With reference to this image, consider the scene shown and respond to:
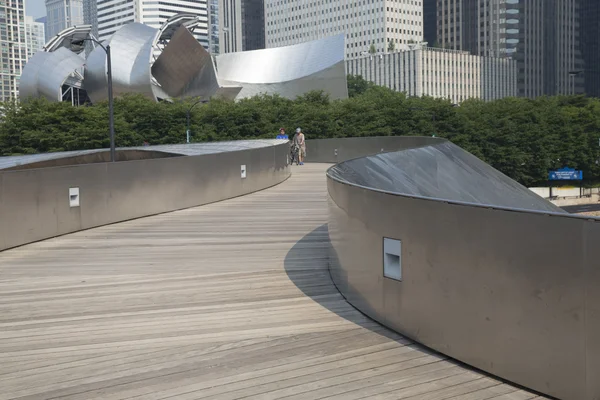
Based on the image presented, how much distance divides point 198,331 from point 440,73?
161726mm

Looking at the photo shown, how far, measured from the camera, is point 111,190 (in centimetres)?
1451

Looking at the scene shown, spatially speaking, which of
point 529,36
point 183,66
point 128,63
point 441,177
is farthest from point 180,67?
point 529,36

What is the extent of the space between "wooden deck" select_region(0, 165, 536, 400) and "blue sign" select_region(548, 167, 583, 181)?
82552 mm

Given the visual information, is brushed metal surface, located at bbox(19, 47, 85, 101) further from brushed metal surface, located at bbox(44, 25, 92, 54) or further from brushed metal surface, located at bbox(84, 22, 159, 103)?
brushed metal surface, located at bbox(84, 22, 159, 103)

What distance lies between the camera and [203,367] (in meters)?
5.72

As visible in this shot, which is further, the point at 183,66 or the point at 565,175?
the point at 183,66

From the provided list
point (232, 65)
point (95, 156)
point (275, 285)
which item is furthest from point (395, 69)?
point (275, 285)

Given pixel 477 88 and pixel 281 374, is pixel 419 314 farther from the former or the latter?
pixel 477 88

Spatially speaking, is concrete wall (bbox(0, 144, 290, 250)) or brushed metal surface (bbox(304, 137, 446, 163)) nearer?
concrete wall (bbox(0, 144, 290, 250))

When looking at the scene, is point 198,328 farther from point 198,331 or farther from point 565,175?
point 565,175

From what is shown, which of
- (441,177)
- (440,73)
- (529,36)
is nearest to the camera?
(441,177)

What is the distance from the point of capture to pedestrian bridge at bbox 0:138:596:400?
527cm

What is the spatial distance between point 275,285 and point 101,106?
63958 mm

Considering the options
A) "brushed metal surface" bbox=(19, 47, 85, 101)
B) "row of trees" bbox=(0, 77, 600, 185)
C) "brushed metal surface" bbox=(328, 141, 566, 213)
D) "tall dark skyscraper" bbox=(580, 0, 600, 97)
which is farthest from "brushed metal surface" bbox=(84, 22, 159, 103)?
"tall dark skyscraper" bbox=(580, 0, 600, 97)
